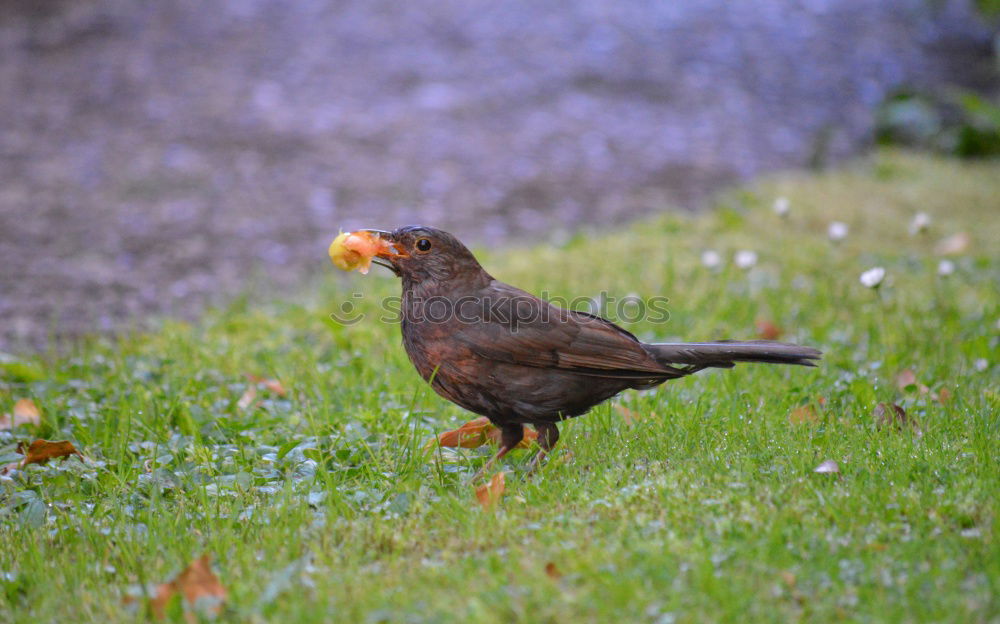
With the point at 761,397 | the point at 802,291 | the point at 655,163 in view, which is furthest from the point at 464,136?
the point at 761,397

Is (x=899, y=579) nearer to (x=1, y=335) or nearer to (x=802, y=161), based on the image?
(x=1, y=335)

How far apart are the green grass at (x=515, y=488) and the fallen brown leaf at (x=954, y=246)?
1692 millimetres

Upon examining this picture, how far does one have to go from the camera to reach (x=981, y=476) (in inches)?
127

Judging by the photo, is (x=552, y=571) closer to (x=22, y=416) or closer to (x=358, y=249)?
(x=358, y=249)

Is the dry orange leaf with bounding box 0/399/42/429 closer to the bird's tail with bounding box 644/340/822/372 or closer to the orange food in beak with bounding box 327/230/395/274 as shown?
the orange food in beak with bounding box 327/230/395/274

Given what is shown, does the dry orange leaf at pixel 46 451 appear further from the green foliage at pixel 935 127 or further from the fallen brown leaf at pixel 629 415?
the green foliage at pixel 935 127

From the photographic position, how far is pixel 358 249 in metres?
3.88

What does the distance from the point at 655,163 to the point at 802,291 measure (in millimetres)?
4625

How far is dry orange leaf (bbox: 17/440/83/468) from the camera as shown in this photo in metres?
3.89

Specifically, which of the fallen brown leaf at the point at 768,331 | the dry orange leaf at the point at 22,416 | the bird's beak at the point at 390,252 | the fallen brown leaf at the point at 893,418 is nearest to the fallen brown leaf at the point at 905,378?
the fallen brown leaf at the point at 893,418

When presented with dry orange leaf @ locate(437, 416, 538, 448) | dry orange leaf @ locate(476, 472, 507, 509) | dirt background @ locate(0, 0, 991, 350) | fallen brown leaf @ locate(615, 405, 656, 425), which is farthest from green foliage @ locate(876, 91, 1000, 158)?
dry orange leaf @ locate(476, 472, 507, 509)

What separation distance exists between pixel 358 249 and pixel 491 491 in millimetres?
1133

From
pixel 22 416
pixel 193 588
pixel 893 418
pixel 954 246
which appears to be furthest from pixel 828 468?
pixel 954 246

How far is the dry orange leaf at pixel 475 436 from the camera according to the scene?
4078mm
